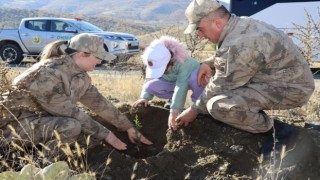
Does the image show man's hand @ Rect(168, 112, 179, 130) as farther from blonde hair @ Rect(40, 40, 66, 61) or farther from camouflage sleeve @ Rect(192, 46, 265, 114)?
blonde hair @ Rect(40, 40, 66, 61)

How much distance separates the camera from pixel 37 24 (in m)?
16.0

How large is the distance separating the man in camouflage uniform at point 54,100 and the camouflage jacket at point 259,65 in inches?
35.0

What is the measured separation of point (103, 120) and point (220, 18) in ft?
5.24

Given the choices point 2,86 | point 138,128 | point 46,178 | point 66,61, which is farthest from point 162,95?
point 46,178

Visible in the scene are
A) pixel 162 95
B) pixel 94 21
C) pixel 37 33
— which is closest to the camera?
pixel 162 95

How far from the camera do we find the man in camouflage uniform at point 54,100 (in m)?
3.61

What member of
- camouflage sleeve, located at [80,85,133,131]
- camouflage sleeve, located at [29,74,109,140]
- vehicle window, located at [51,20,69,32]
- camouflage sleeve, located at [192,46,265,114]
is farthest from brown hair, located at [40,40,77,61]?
vehicle window, located at [51,20,69,32]

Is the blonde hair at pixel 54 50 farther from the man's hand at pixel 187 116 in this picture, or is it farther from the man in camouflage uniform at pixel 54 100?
the man's hand at pixel 187 116

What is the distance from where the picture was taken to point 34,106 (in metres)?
3.72

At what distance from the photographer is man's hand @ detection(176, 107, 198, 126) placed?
3.76 m

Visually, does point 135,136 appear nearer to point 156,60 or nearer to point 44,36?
point 156,60

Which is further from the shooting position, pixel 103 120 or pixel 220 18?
pixel 103 120

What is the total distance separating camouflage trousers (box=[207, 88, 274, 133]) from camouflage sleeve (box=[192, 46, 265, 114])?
7 cm

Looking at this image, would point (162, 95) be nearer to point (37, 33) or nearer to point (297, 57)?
point (297, 57)
